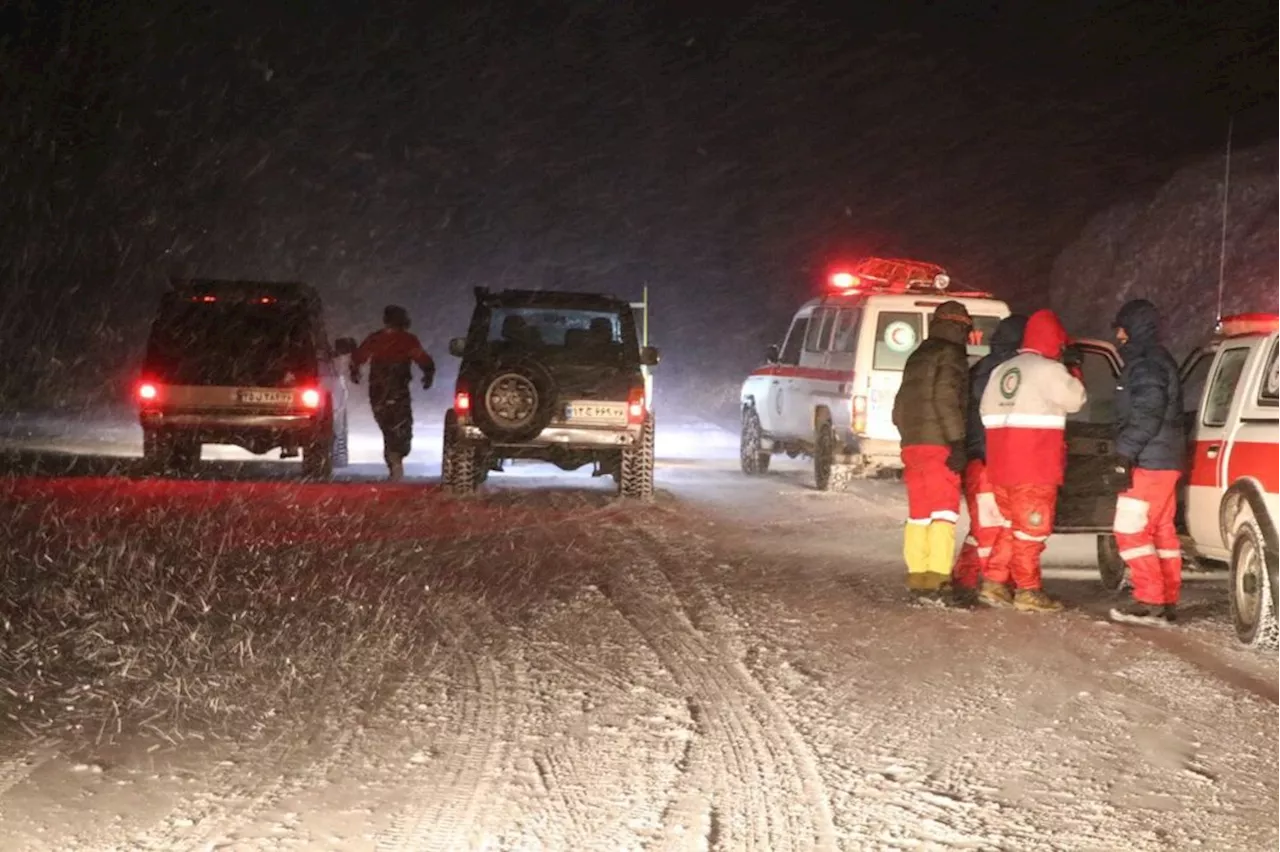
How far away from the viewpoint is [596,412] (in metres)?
13.9

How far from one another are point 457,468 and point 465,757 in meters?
8.72

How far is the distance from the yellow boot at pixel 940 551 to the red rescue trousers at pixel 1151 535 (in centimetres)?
99

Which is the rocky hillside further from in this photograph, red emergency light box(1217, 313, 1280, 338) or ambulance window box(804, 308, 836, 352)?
red emergency light box(1217, 313, 1280, 338)

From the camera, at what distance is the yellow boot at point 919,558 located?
8.95 meters

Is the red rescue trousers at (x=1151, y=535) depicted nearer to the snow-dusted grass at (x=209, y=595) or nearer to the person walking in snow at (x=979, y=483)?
the person walking in snow at (x=979, y=483)

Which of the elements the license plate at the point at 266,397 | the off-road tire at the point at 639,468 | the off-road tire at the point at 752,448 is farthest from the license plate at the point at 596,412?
the off-road tire at the point at 752,448

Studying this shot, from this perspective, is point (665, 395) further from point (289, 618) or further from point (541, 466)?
point (289, 618)

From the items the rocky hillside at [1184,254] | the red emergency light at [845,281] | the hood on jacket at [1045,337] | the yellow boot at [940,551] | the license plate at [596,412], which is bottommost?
the yellow boot at [940,551]

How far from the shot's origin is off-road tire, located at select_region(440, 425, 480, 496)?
14.1 m

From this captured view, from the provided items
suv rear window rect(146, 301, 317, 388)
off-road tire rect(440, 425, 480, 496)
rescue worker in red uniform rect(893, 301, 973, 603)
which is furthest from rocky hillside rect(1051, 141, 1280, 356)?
rescue worker in red uniform rect(893, 301, 973, 603)

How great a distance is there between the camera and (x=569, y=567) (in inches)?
400

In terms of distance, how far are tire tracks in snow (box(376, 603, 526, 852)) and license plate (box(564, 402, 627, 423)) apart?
6.18 m

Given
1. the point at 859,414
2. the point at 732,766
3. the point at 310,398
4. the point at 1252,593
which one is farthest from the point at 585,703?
the point at 310,398

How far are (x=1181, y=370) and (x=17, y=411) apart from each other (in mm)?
26500
